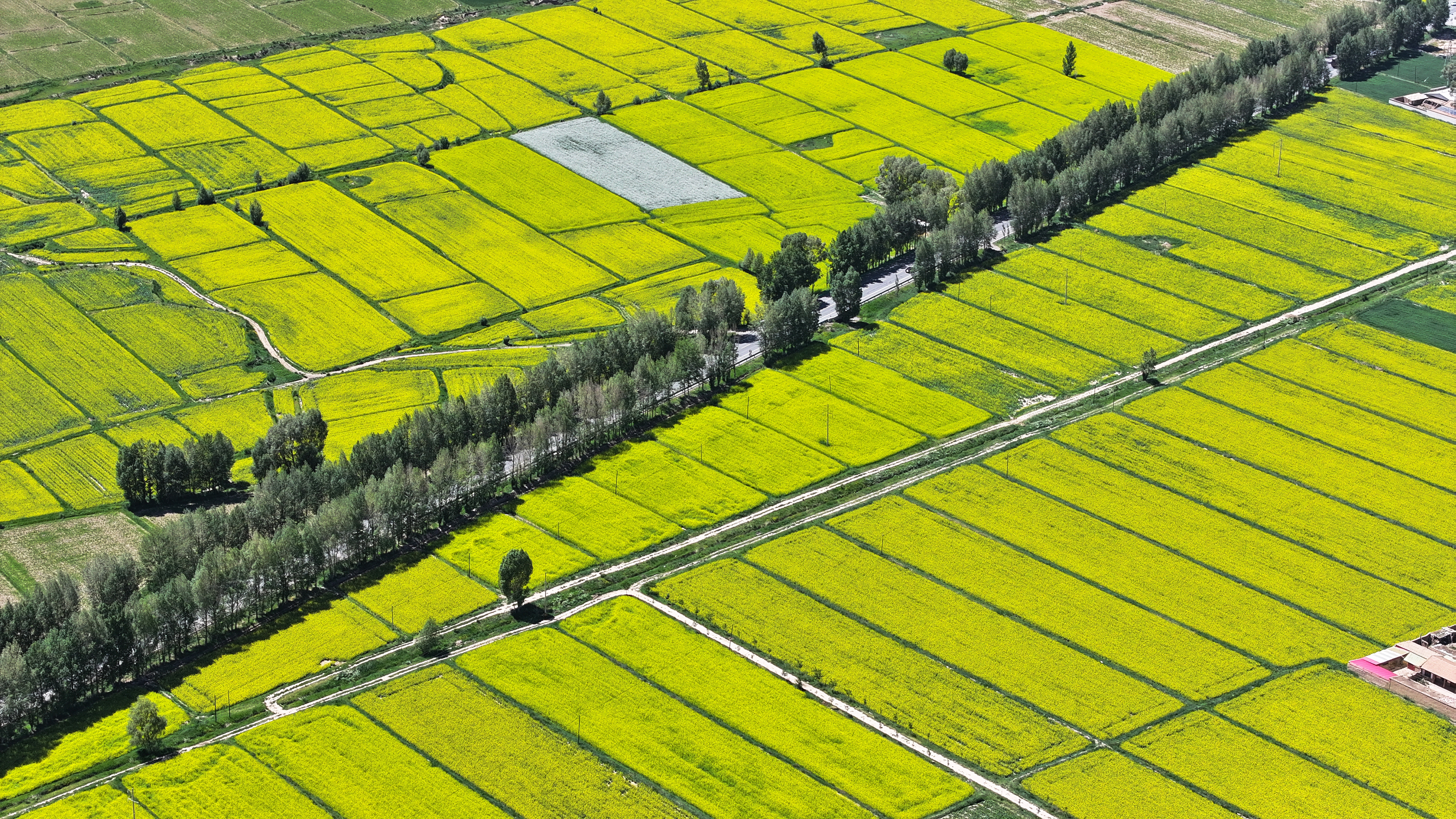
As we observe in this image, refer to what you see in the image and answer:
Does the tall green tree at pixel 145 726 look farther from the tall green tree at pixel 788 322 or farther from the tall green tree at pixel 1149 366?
the tall green tree at pixel 1149 366

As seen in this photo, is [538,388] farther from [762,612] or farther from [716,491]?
[762,612]

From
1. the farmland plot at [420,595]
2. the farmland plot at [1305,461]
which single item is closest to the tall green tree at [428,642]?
the farmland plot at [420,595]

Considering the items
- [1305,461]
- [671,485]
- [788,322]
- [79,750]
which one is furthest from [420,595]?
[1305,461]

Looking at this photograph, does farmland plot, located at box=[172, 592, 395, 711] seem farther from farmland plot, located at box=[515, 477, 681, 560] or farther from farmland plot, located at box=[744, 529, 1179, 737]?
farmland plot, located at box=[744, 529, 1179, 737]

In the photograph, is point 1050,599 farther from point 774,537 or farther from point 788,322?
point 788,322

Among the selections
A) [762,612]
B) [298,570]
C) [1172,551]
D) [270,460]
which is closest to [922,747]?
[762,612]

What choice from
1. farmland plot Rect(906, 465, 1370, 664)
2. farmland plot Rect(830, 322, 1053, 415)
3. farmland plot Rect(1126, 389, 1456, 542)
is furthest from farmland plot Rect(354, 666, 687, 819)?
farmland plot Rect(1126, 389, 1456, 542)
